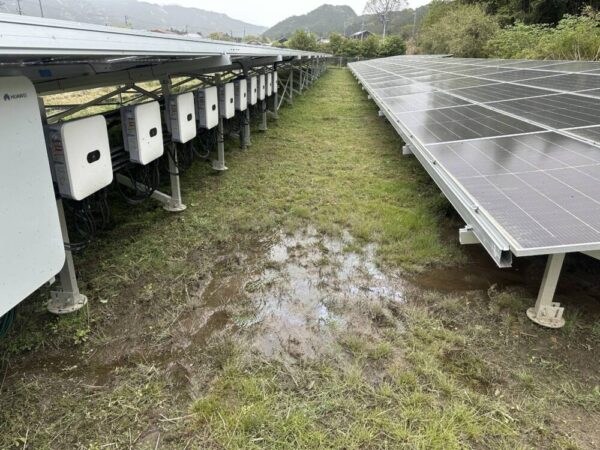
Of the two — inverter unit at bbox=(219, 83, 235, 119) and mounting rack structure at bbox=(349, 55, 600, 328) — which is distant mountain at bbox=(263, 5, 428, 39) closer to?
mounting rack structure at bbox=(349, 55, 600, 328)

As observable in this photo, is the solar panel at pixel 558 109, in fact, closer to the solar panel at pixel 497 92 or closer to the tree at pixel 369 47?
the solar panel at pixel 497 92

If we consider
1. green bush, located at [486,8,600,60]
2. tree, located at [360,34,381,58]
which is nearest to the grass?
green bush, located at [486,8,600,60]

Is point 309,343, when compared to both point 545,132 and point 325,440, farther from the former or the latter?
point 545,132

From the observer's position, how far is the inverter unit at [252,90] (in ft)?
21.7

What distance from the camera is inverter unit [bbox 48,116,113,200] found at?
2.21m

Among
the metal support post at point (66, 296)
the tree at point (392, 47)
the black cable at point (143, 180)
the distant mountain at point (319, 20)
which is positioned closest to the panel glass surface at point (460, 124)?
the black cable at point (143, 180)

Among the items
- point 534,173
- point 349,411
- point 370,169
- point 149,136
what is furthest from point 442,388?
point 370,169

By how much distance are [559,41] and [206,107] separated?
1217cm

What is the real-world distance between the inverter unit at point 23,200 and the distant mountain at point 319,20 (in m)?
120

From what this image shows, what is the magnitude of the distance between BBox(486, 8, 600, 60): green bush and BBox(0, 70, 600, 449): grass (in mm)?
11082

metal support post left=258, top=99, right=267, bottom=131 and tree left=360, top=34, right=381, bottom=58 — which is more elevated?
tree left=360, top=34, right=381, bottom=58

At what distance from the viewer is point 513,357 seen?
7.45 feet

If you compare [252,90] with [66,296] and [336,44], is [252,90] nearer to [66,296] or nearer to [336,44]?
[66,296]

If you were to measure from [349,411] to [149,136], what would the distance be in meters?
2.61
